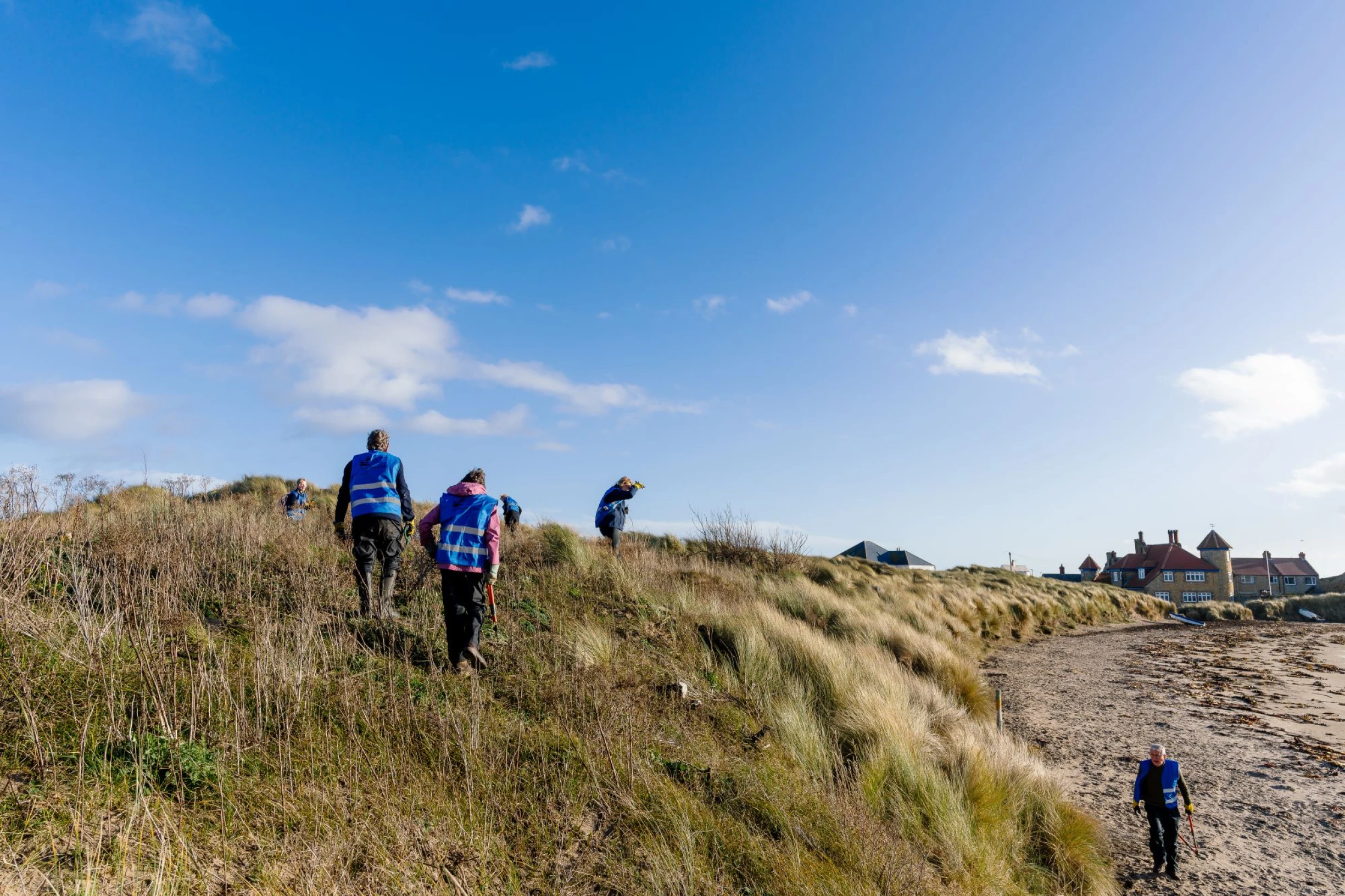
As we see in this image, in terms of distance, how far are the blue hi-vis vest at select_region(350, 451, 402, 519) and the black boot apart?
62 centimetres

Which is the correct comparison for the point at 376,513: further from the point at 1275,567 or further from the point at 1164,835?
the point at 1275,567

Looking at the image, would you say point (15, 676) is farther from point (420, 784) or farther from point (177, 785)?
point (420, 784)

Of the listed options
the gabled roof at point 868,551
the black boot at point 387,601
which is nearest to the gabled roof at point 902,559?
the gabled roof at point 868,551

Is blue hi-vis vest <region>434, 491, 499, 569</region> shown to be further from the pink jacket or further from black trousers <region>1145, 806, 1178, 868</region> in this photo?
black trousers <region>1145, 806, 1178, 868</region>

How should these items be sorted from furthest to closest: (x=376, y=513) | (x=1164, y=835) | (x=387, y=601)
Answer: (x=1164, y=835)
(x=376, y=513)
(x=387, y=601)

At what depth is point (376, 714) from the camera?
13.9 ft

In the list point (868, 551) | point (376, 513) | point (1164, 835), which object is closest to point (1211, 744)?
point (1164, 835)

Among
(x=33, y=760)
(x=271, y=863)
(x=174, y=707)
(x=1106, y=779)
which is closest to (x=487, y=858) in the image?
(x=271, y=863)

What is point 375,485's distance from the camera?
6.58 metres

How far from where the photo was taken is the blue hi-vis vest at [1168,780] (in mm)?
6559

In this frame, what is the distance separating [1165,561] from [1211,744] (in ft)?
203

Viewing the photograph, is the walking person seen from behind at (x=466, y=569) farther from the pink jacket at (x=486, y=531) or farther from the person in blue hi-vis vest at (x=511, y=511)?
the person in blue hi-vis vest at (x=511, y=511)

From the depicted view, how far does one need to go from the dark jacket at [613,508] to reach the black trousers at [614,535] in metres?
0.05

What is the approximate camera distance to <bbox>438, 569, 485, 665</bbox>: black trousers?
5.60m
